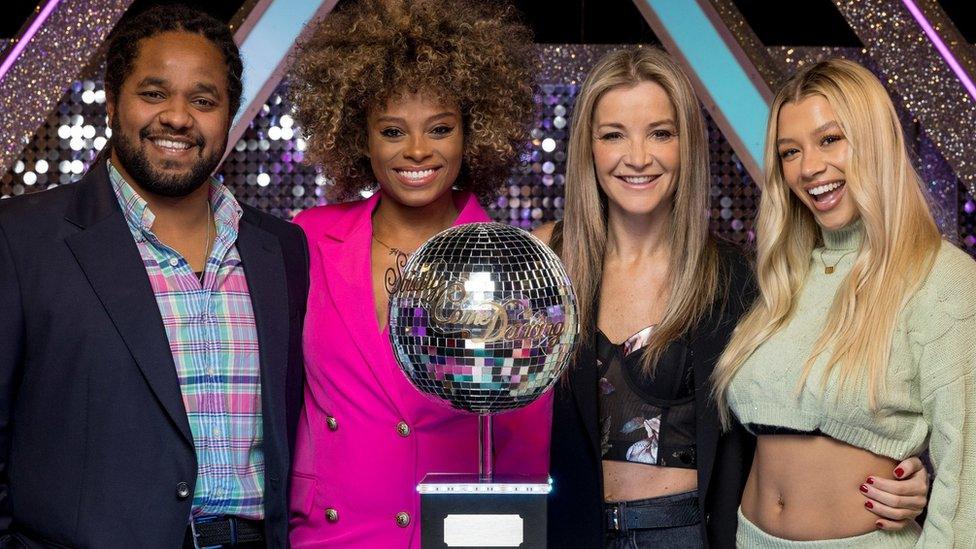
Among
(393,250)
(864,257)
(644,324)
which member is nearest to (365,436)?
(393,250)

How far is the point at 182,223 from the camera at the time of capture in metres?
2.99

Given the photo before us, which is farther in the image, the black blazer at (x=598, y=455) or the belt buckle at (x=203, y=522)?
the black blazer at (x=598, y=455)


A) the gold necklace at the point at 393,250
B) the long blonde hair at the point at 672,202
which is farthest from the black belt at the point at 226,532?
the long blonde hair at the point at 672,202

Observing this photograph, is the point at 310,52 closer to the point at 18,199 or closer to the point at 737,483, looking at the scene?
the point at 18,199

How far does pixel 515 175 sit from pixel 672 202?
1.36m

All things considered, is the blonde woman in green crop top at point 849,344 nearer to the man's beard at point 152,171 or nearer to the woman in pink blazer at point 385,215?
the woman in pink blazer at point 385,215

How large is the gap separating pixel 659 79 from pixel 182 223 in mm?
1321

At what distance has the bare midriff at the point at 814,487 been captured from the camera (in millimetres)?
2887

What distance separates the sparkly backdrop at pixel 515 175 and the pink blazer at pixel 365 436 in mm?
1600

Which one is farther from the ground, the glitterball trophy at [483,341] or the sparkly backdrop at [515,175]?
the sparkly backdrop at [515,175]

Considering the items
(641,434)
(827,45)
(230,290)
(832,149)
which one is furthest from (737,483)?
(827,45)

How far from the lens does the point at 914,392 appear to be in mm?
2824

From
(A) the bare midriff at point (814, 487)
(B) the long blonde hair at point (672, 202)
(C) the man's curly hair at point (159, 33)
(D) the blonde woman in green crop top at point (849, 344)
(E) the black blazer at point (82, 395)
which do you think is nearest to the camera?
(E) the black blazer at point (82, 395)

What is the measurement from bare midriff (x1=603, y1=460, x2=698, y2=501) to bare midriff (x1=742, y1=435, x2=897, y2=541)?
0.65 feet
